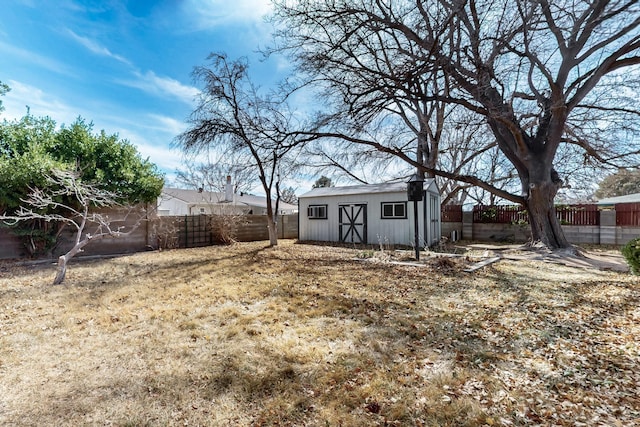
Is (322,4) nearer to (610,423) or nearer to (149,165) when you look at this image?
(610,423)

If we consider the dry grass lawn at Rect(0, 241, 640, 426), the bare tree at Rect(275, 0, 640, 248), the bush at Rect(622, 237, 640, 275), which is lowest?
the dry grass lawn at Rect(0, 241, 640, 426)

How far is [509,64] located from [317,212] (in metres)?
8.63

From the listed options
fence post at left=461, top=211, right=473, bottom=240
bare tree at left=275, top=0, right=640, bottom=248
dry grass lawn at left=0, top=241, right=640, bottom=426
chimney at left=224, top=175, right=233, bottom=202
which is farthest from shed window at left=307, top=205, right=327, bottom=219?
chimney at left=224, top=175, right=233, bottom=202

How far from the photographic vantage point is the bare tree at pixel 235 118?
362 inches

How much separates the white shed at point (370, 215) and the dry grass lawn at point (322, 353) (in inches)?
213

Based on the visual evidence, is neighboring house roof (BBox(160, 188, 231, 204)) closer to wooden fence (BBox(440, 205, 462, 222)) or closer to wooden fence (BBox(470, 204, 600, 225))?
wooden fence (BBox(440, 205, 462, 222))

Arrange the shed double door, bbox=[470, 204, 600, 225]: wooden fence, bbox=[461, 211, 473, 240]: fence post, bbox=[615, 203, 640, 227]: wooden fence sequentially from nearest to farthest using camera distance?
bbox=[615, 203, 640, 227]: wooden fence
bbox=[470, 204, 600, 225]: wooden fence
the shed double door
bbox=[461, 211, 473, 240]: fence post

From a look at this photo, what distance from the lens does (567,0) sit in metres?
3.81

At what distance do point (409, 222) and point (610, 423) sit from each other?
355 inches

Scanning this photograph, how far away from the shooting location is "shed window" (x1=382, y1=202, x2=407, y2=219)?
10.7 m

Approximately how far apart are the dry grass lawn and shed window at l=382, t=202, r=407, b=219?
5.52 m

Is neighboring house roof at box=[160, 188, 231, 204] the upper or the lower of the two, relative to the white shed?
upper

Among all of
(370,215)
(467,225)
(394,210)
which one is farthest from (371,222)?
(467,225)

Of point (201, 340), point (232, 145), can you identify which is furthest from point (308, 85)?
point (201, 340)
